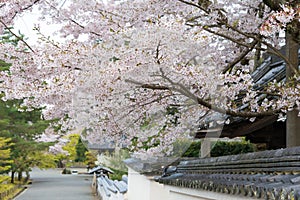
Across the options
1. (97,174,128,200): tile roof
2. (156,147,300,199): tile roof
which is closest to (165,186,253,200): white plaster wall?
(156,147,300,199): tile roof

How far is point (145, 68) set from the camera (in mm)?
4227

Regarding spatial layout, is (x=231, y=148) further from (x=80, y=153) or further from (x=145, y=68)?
(x=80, y=153)

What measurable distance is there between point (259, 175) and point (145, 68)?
175cm

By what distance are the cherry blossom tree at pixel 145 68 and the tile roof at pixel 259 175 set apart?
0.89 meters

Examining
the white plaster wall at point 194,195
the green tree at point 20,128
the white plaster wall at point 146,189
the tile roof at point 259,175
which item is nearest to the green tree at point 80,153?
the green tree at point 20,128

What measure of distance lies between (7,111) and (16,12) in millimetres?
19957

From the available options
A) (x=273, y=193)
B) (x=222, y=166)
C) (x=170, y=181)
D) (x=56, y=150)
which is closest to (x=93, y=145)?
(x=170, y=181)

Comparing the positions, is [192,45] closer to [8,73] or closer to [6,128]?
[8,73]

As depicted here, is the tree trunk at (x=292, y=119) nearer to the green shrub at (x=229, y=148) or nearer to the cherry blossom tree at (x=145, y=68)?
the cherry blossom tree at (x=145, y=68)

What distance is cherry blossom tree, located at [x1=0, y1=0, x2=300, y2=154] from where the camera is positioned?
13.6 ft

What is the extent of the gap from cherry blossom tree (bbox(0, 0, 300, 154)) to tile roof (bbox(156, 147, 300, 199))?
0.89 metres

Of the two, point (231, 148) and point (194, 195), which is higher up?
point (231, 148)

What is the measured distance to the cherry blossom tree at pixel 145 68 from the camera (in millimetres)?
4156

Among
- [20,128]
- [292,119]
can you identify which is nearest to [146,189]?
[292,119]
